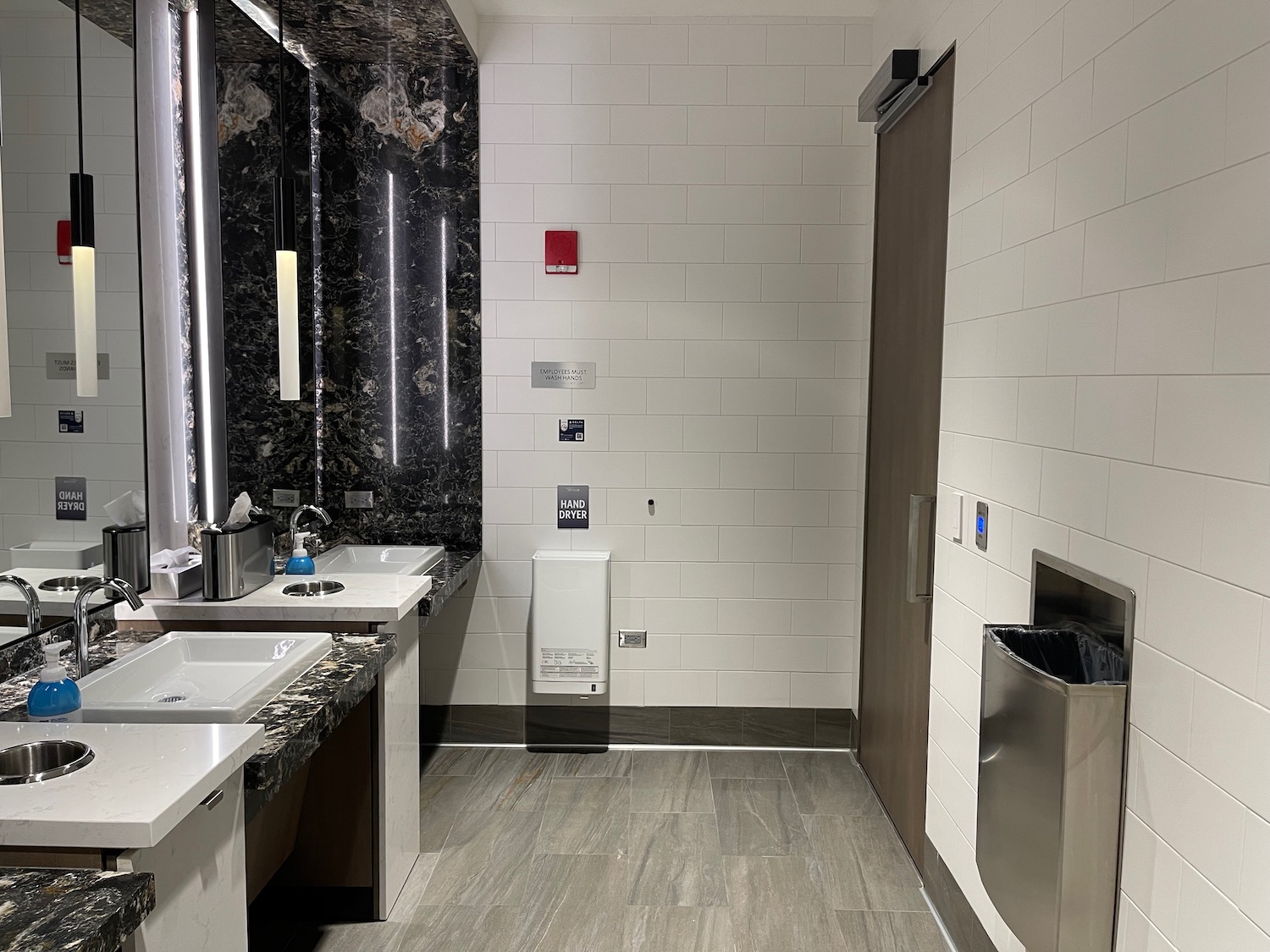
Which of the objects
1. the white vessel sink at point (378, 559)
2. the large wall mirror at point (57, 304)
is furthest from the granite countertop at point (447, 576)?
the large wall mirror at point (57, 304)

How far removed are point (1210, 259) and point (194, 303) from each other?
267 cm

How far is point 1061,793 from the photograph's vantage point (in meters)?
1.66

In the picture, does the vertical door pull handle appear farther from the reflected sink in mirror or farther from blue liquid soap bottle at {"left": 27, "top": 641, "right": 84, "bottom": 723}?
the reflected sink in mirror

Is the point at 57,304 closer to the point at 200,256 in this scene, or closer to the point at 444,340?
the point at 200,256

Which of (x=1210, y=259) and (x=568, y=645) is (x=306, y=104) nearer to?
(x=568, y=645)

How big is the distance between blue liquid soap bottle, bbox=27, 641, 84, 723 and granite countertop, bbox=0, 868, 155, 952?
0.53 metres

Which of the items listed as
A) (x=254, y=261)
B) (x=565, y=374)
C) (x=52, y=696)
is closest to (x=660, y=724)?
(x=565, y=374)

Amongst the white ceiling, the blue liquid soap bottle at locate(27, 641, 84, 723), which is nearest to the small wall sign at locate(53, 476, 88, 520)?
the blue liquid soap bottle at locate(27, 641, 84, 723)

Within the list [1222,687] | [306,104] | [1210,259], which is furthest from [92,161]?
[1222,687]

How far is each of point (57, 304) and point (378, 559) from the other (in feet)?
6.07

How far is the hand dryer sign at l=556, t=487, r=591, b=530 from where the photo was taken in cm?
403

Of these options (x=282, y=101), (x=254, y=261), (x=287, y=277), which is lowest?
(x=287, y=277)

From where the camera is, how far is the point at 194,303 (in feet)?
9.73

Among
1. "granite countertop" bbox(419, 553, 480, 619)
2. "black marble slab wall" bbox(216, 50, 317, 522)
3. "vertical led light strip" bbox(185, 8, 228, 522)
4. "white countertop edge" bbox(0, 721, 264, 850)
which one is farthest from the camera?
"granite countertop" bbox(419, 553, 480, 619)
